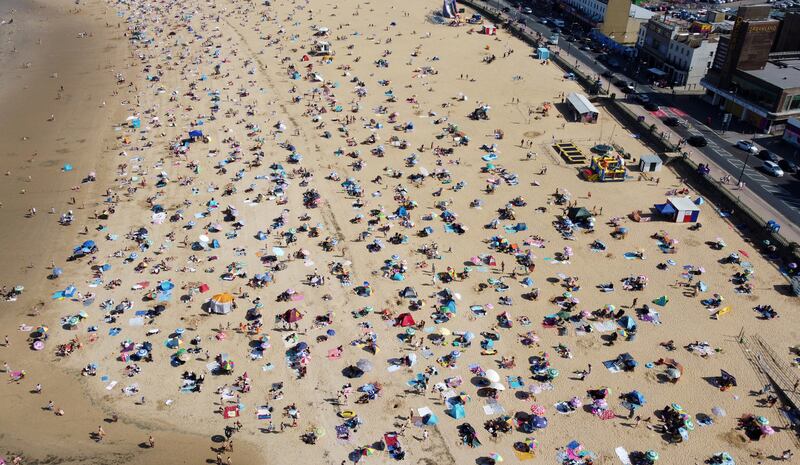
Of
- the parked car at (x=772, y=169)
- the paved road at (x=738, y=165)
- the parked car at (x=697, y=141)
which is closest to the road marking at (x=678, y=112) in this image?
the paved road at (x=738, y=165)

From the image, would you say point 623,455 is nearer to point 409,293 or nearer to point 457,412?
Result: point 457,412

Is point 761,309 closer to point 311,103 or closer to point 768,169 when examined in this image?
point 768,169

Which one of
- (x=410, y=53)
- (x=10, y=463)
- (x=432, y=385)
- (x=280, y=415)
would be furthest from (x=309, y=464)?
(x=410, y=53)

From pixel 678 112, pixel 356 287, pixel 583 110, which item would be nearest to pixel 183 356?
pixel 356 287

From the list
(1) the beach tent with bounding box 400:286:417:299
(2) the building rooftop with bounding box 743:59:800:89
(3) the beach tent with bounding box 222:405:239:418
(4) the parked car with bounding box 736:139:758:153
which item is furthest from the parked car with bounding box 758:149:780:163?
(3) the beach tent with bounding box 222:405:239:418

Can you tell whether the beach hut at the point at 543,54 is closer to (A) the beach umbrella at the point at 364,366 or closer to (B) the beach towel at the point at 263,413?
(A) the beach umbrella at the point at 364,366
